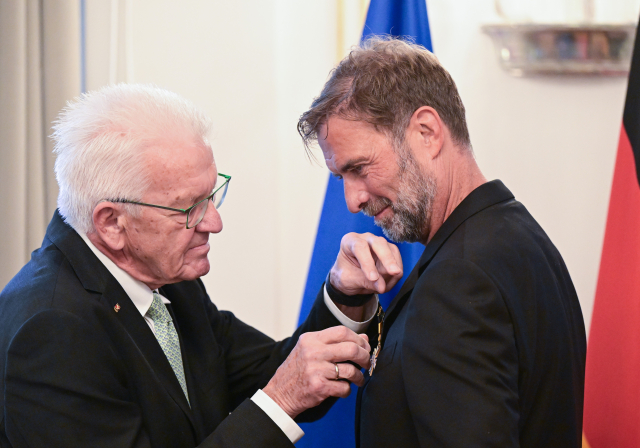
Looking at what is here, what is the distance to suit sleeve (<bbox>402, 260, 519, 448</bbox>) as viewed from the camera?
99 centimetres

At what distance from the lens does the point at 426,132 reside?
1.31 metres

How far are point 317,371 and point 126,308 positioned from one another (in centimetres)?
48

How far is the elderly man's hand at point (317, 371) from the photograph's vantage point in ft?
4.28

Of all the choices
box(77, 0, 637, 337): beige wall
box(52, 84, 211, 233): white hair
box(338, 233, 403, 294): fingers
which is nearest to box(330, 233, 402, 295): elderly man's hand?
box(338, 233, 403, 294): fingers

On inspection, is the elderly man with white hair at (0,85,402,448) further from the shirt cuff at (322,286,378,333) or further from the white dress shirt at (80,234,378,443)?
the shirt cuff at (322,286,378,333)

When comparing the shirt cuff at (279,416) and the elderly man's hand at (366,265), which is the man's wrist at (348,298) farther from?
the shirt cuff at (279,416)

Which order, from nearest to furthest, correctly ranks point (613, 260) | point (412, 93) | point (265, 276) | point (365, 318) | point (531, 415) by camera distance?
point (531, 415) < point (412, 93) < point (365, 318) < point (613, 260) < point (265, 276)

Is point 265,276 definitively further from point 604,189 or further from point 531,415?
point 531,415

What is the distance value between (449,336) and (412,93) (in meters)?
0.56

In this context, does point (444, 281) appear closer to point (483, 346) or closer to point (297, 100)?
point (483, 346)

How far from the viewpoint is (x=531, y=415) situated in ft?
3.81

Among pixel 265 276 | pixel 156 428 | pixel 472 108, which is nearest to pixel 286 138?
pixel 265 276

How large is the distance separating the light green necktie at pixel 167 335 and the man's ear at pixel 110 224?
0.22m

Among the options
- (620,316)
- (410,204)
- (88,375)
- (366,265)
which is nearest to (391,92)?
(410,204)
